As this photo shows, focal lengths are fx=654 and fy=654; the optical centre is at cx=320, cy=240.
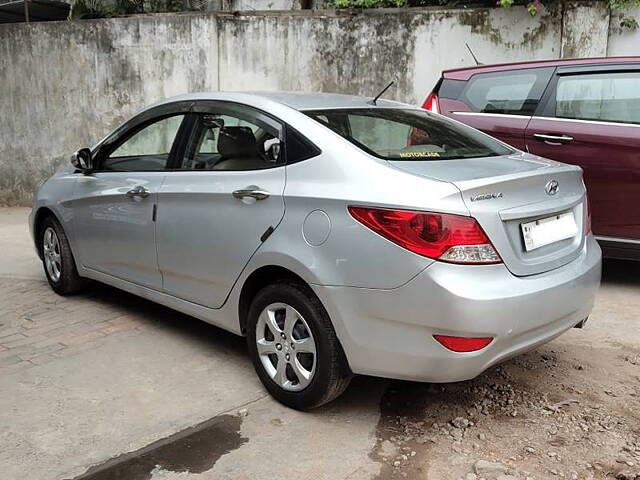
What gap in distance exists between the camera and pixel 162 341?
4.10 m

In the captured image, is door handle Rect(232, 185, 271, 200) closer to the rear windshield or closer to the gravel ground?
the rear windshield

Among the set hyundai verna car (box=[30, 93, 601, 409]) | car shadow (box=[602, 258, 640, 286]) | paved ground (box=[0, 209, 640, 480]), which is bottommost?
paved ground (box=[0, 209, 640, 480])

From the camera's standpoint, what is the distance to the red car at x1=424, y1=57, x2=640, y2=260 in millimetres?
4746

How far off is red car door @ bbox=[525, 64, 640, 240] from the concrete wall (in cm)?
214

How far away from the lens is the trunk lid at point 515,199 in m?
2.71

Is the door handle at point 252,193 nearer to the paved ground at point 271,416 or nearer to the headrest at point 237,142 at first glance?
the headrest at point 237,142

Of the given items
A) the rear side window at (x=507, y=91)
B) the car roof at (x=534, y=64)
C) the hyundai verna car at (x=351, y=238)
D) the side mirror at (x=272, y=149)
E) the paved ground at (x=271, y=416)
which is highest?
the car roof at (x=534, y=64)

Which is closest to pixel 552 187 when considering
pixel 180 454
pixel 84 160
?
pixel 180 454

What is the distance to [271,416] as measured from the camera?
313 centimetres

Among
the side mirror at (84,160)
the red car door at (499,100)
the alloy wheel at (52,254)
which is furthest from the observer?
the red car door at (499,100)

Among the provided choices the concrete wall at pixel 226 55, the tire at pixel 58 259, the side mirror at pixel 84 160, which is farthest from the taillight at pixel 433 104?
the tire at pixel 58 259

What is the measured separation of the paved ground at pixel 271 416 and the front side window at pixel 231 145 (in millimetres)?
1150

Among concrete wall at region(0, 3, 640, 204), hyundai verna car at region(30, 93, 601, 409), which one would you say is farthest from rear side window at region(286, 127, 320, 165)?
concrete wall at region(0, 3, 640, 204)

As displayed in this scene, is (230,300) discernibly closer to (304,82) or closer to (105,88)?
(304,82)
